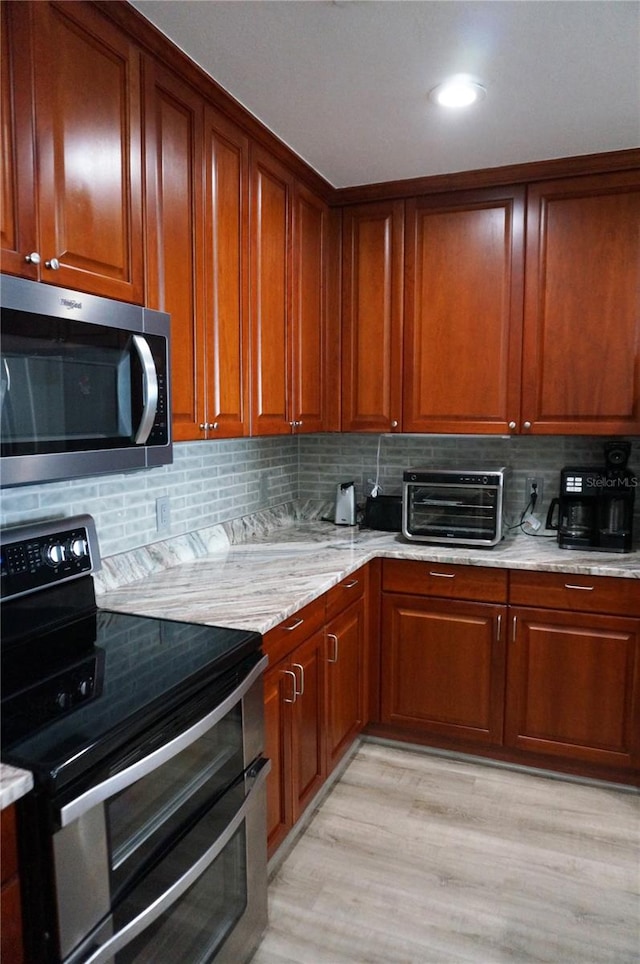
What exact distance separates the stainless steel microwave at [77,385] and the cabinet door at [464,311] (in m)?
1.47

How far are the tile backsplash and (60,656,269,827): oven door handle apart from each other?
0.74 m

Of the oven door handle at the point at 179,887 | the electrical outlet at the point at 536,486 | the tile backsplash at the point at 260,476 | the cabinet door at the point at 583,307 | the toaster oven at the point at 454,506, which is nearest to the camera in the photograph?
the oven door handle at the point at 179,887

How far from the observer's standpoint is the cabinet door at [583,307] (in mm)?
2525

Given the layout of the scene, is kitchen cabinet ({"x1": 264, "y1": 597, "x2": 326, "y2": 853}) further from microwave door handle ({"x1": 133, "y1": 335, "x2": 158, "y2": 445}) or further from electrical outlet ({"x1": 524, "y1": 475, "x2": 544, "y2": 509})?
electrical outlet ({"x1": 524, "y1": 475, "x2": 544, "y2": 509})

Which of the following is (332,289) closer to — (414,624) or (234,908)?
(414,624)

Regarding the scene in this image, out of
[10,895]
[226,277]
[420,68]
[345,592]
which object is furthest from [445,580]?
[10,895]

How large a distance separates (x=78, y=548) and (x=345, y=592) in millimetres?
1076

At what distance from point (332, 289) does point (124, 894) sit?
2.47m

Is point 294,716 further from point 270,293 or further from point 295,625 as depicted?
point 270,293

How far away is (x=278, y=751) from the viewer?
1904 millimetres

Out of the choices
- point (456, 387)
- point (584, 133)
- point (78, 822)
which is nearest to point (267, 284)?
point (456, 387)

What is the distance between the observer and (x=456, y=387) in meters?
2.80

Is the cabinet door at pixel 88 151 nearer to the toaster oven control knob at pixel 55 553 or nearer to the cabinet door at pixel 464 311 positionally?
the toaster oven control knob at pixel 55 553

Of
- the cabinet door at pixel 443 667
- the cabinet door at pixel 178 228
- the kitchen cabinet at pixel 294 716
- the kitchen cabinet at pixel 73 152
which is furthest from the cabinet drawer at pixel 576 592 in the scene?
the kitchen cabinet at pixel 73 152
